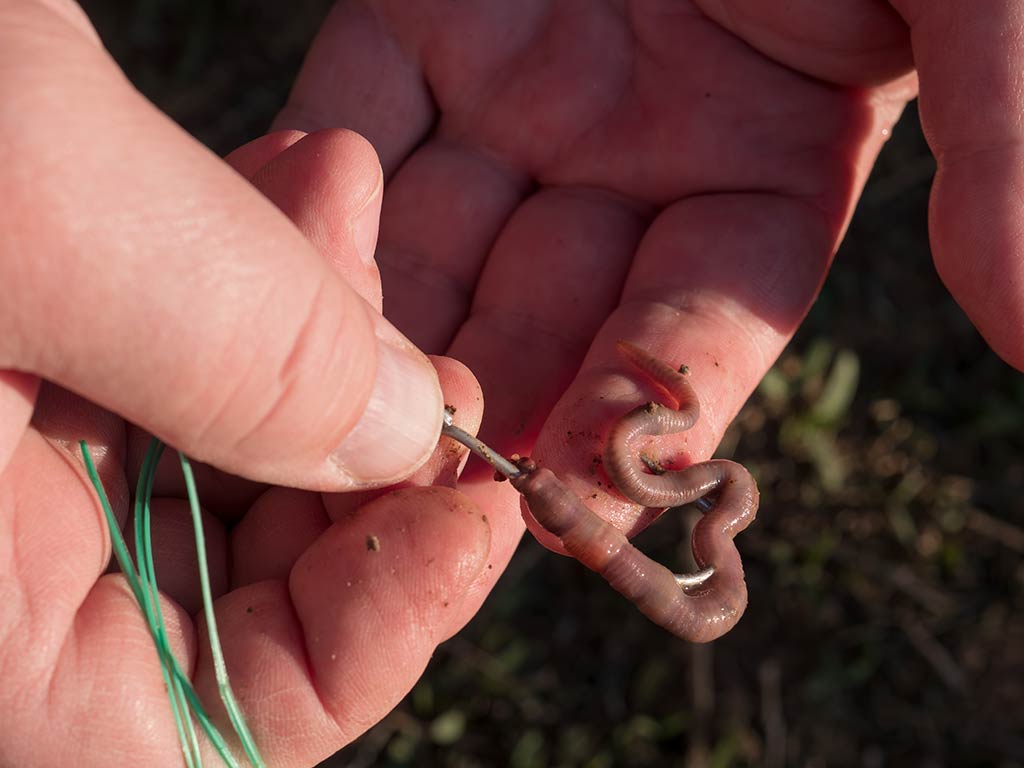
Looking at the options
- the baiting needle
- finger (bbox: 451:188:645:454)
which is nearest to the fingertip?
finger (bbox: 451:188:645:454)

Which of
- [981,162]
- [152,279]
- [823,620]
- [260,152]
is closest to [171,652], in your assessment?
[152,279]

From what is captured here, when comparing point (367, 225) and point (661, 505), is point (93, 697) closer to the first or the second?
point (367, 225)

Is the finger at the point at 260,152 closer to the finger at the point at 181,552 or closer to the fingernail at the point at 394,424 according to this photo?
the fingernail at the point at 394,424

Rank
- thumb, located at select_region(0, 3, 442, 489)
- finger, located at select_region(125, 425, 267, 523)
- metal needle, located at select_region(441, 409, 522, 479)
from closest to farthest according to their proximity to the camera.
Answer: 1. thumb, located at select_region(0, 3, 442, 489)
2. metal needle, located at select_region(441, 409, 522, 479)
3. finger, located at select_region(125, 425, 267, 523)

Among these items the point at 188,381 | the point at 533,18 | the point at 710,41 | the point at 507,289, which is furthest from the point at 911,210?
the point at 188,381

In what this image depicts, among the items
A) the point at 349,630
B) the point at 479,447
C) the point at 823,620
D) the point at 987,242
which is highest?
the point at 987,242

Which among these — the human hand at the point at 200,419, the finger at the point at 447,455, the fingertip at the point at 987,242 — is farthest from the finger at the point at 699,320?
the fingertip at the point at 987,242

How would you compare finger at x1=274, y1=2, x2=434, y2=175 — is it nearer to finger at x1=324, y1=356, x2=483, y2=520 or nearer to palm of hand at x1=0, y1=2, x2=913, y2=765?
palm of hand at x1=0, y1=2, x2=913, y2=765

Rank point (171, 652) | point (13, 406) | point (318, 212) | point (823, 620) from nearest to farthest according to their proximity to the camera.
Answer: point (13, 406) → point (171, 652) → point (318, 212) → point (823, 620)
